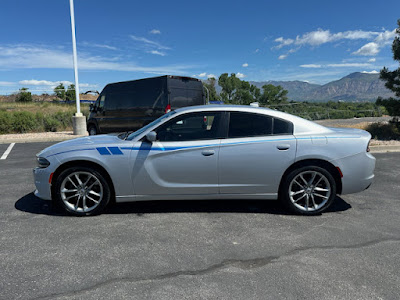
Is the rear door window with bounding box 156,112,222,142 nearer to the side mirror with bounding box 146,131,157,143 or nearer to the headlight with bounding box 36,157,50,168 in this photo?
the side mirror with bounding box 146,131,157,143

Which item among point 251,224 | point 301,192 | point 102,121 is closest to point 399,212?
point 301,192

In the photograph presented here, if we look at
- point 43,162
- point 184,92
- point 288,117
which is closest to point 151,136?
point 43,162

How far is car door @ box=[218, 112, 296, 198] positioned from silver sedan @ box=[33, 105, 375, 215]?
0.04 feet

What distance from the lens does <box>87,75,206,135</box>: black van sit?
9.70 m

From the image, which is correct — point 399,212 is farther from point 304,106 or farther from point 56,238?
point 304,106

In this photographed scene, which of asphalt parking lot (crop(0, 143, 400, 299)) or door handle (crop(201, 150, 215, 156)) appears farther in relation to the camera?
door handle (crop(201, 150, 215, 156))

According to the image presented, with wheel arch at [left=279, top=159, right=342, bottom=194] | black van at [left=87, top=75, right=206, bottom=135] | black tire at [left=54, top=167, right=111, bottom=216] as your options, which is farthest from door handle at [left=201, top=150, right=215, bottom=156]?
black van at [left=87, top=75, right=206, bottom=135]

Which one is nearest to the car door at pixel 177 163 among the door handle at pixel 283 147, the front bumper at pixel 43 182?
the door handle at pixel 283 147

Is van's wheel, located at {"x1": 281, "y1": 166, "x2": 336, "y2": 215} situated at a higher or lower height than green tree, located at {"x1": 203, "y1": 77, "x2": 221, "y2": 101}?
lower

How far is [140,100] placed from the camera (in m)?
10.4

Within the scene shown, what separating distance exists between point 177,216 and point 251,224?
997 mm

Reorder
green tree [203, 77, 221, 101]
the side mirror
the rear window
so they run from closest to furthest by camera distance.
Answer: the side mirror, the rear window, green tree [203, 77, 221, 101]

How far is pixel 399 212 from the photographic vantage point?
414 cm

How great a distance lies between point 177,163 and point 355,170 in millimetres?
2384
